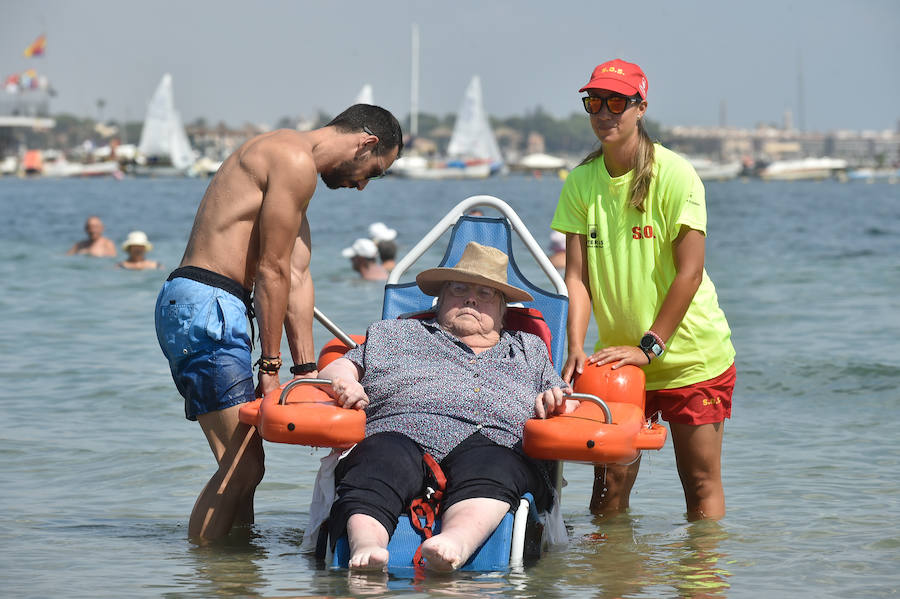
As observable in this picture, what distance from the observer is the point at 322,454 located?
303 inches

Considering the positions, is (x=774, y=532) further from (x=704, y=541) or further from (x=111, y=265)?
(x=111, y=265)

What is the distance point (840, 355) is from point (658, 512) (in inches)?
231

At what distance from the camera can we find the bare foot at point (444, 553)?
4.16 meters

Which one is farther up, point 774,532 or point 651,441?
point 651,441

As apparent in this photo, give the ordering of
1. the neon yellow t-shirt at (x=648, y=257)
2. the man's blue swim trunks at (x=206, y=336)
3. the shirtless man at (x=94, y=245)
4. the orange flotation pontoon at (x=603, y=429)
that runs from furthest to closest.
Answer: the shirtless man at (x=94, y=245) → the neon yellow t-shirt at (x=648, y=257) → the man's blue swim trunks at (x=206, y=336) → the orange flotation pontoon at (x=603, y=429)

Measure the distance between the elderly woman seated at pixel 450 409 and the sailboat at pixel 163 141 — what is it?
8313 cm

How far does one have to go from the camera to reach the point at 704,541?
5.28 meters

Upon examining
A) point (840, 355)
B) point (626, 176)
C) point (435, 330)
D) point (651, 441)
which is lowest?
point (840, 355)

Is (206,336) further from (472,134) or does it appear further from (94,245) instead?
(472,134)

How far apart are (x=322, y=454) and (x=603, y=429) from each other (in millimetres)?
3653

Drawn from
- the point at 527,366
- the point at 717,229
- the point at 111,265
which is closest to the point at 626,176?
the point at 527,366

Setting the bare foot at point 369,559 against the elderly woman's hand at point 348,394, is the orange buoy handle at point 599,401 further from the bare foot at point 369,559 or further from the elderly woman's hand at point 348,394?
the bare foot at point 369,559

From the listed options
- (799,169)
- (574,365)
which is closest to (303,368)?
(574,365)

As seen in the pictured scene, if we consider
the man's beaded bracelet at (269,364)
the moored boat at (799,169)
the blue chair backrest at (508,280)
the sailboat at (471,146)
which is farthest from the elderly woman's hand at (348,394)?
the moored boat at (799,169)
